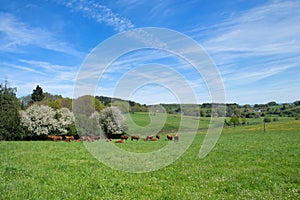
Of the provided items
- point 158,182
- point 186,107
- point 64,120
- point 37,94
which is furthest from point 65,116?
point 37,94

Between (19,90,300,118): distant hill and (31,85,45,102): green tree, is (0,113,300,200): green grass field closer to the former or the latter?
(19,90,300,118): distant hill

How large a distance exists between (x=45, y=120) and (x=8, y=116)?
19.1 feet

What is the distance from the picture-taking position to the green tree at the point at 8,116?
1537 inches

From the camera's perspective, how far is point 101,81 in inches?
610

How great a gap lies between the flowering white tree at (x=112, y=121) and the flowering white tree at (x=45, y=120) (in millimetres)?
6008

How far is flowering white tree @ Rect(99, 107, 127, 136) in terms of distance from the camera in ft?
152

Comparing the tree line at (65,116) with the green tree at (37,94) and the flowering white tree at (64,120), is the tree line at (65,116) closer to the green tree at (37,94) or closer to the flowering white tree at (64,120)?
the flowering white tree at (64,120)

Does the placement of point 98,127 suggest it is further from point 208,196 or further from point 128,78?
point 208,196

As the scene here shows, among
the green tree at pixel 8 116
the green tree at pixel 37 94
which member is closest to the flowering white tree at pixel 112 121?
the green tree at pixel 8 116

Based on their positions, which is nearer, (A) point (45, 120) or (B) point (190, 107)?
(B) point (190, 107)

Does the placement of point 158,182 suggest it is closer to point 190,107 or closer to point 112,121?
point 190,107

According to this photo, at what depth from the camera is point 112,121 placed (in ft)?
153

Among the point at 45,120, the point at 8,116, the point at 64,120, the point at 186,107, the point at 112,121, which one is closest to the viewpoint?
the point at 186,107

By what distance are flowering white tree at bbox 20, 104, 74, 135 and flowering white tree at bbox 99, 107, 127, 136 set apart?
6008 mm
